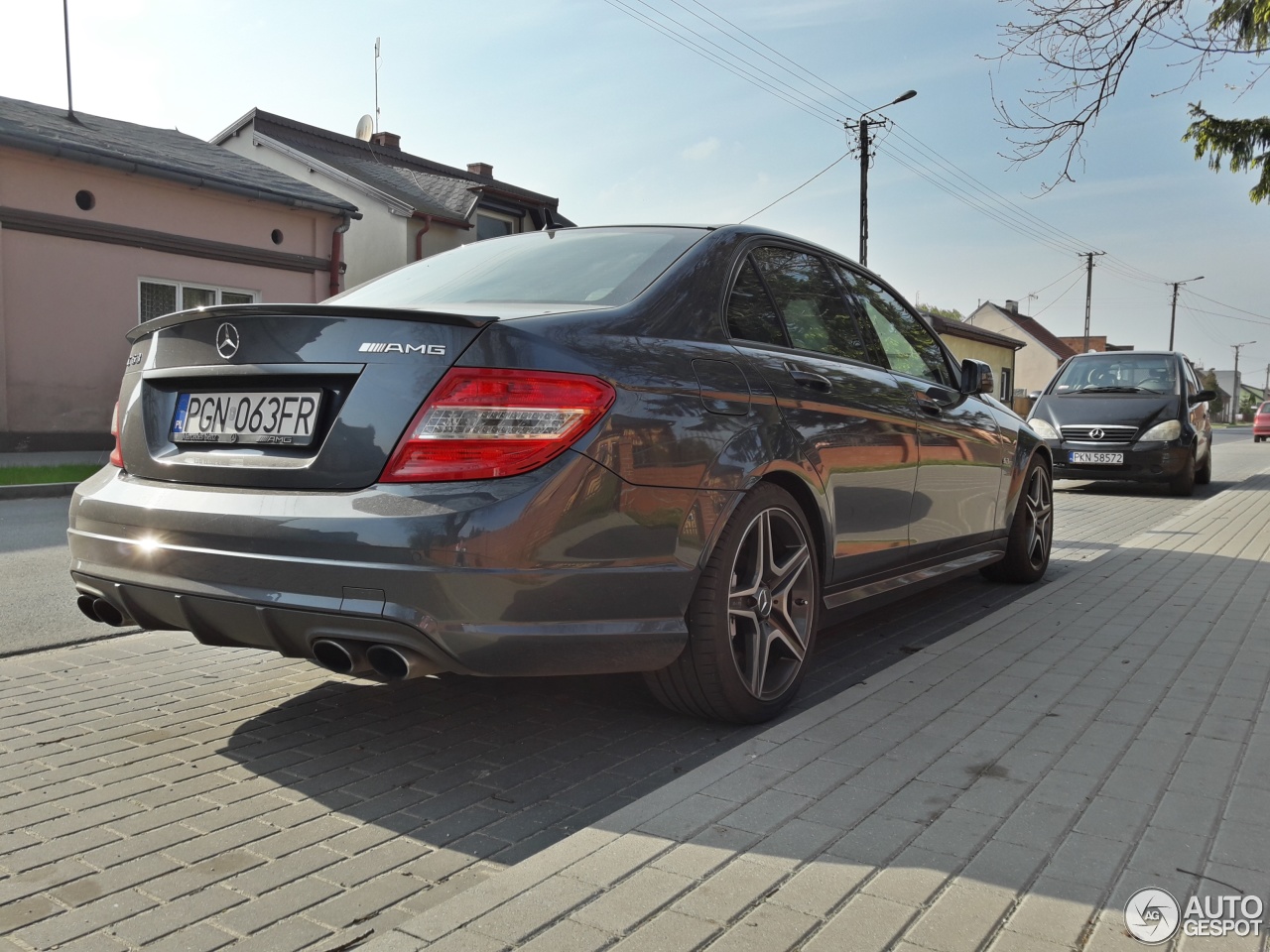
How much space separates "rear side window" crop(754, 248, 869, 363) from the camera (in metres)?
4.02

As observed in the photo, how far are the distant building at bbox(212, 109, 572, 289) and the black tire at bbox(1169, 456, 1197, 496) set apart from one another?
1758 cm

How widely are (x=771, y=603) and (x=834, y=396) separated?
2.82 ft

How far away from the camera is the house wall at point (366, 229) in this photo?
2647cm

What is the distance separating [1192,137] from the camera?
1378 centimetres

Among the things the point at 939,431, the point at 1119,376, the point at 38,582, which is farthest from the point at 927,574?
the point at 1119,376

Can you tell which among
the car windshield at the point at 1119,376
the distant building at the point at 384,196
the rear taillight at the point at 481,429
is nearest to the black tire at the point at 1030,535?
the rear taillight at the point at 481,429

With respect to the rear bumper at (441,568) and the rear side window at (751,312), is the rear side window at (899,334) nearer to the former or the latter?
the rear side window at (751,312)

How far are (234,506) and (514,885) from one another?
1329 millimetres

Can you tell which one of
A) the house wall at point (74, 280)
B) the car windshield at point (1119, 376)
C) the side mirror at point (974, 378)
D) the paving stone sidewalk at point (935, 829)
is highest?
the house wall at point (74, 280)

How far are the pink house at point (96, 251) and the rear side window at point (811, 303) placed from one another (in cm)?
1466

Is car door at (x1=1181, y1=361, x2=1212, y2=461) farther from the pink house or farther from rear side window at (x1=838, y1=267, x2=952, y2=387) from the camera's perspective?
the pink house

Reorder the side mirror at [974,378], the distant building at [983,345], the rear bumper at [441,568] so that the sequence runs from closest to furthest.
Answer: the rear bumper at [441,568] → the side mirror at [974,378] → the distant building at [983,345]

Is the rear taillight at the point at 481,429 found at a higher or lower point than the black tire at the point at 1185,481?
higher

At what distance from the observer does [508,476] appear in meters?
2.75
